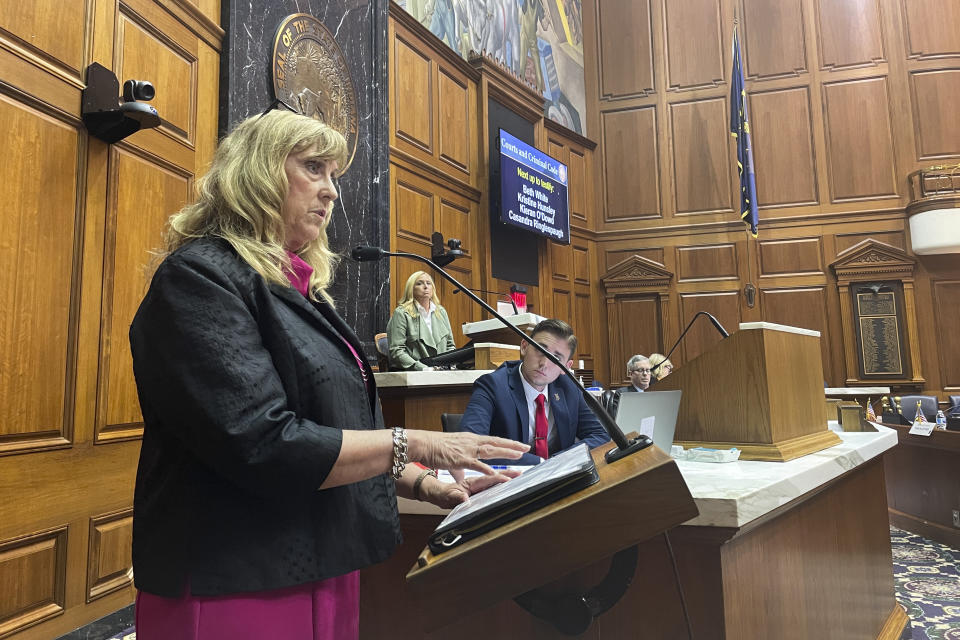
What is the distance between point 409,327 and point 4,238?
273 cm

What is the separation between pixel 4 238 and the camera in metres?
2.88

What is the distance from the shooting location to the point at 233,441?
902 mm

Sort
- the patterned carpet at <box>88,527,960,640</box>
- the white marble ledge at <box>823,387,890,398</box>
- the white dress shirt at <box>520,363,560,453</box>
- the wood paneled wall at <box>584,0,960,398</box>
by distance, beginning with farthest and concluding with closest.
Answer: the wood paneled wall at <box>584,0,960,398</box>, the white marble ledge at <box>823,387,890,398</box>, the patterned carpet at <box>88,527,960,640</box>, the white dress shirt at <box>520,363,560,453</box>

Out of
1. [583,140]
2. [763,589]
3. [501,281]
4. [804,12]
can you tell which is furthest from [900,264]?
[763,589]

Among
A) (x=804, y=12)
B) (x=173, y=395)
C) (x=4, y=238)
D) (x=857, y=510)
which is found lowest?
(x=857, y=510)

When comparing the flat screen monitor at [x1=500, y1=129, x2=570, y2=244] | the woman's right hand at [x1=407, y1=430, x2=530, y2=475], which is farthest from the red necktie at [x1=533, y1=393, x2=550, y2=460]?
the flat screen monitor at [x1=500, y1=129, x2=570, y2=244]

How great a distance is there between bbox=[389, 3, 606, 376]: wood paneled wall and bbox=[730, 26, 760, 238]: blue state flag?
2266mm

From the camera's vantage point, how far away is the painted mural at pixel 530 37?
7.66m

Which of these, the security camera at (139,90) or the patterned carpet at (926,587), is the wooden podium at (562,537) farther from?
the security camera at (139,90)

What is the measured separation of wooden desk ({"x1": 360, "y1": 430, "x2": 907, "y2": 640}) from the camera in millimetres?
1325

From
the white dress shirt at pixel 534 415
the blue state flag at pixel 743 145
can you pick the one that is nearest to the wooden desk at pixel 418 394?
the white dress shirt at pixel 534 415

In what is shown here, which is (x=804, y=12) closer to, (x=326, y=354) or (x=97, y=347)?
(x=97, y=347)

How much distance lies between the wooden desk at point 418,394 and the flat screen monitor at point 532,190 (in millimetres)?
4392

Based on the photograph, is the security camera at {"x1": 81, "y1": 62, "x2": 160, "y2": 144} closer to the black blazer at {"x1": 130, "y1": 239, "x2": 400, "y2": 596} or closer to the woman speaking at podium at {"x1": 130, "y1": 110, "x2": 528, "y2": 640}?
the woman speaking at podium at {"x1": 130, "y1": 110, "x2": 528, "y2": 640}
